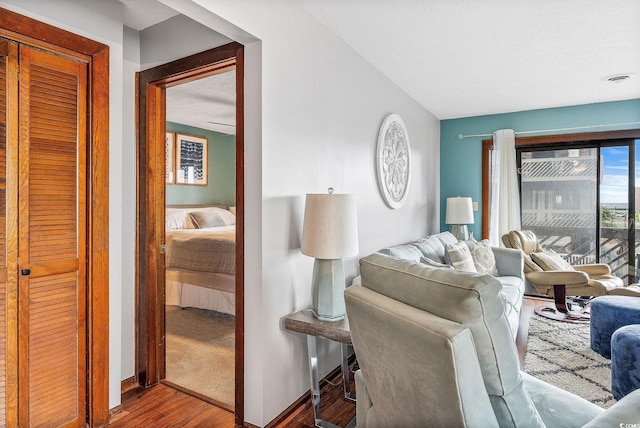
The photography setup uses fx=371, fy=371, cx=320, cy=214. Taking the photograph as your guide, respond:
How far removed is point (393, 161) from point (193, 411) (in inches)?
103

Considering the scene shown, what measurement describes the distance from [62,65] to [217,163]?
14.0ft

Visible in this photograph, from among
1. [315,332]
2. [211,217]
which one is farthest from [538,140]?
[211,217]

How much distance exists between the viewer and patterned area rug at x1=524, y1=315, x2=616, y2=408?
2.40 meters

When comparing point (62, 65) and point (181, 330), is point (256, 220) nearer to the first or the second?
point (62, 65)

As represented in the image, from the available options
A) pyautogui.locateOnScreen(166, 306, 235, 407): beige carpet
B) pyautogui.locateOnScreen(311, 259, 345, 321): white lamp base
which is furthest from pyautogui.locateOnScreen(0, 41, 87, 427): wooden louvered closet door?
pyautogui.locateOnScreen(311, 259, 345, 321): white lamp base

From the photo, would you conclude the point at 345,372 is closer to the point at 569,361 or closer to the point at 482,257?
the point at 569,361

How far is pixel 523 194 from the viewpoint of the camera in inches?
195

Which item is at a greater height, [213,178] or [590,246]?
[213,178]

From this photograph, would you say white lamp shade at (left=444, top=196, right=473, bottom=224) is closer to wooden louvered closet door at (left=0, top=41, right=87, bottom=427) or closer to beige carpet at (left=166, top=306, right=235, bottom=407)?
beige carpet at (left=166, top=306, right=235, bottom=407)

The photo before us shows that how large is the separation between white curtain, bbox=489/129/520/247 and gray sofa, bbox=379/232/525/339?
40.2 inches

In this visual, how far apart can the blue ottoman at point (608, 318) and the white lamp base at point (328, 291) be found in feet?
7.16

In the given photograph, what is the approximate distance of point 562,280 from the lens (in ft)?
11.9

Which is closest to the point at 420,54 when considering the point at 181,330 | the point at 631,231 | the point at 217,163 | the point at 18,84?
the point at 18,84

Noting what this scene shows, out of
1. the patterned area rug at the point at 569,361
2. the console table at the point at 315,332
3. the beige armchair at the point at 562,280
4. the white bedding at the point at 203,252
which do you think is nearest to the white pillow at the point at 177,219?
the white bedding at the point at 203,252
